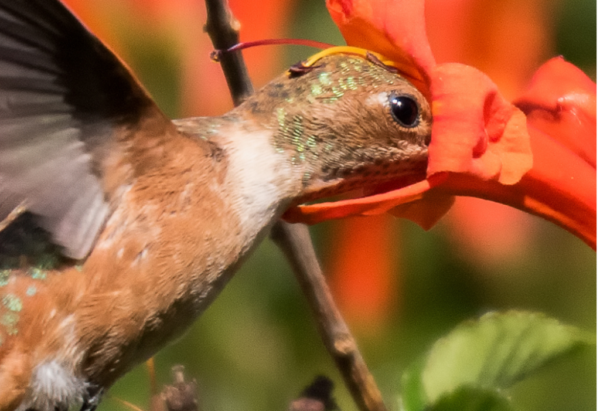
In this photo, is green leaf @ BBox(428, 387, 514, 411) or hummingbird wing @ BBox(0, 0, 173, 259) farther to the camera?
green leaf @ BBox(428, 387, 514, 411)

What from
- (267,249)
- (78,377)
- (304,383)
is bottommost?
(304,383)

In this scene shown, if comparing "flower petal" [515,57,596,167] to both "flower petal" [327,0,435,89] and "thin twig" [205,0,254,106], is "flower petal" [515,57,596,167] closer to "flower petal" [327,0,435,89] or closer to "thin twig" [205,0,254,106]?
"flower petal" [327,0,435,89]

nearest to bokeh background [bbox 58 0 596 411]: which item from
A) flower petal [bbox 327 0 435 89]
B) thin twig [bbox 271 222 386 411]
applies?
thin twig [bbox 271 222 386 411]

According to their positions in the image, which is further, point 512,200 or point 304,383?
point 304,383

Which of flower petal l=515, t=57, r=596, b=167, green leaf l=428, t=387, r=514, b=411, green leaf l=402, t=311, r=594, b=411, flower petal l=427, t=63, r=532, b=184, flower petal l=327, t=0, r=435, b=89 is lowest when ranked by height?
green leaf l=402, t=311, r=594, b=411

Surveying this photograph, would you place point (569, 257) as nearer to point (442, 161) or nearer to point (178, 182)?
point (442, 161)

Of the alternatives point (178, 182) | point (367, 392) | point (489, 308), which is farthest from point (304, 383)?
point (178, 182)

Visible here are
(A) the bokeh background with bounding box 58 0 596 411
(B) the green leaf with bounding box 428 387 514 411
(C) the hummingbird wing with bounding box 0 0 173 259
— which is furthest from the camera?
(A) the bokeh background with bounding box 58 0 596 411
